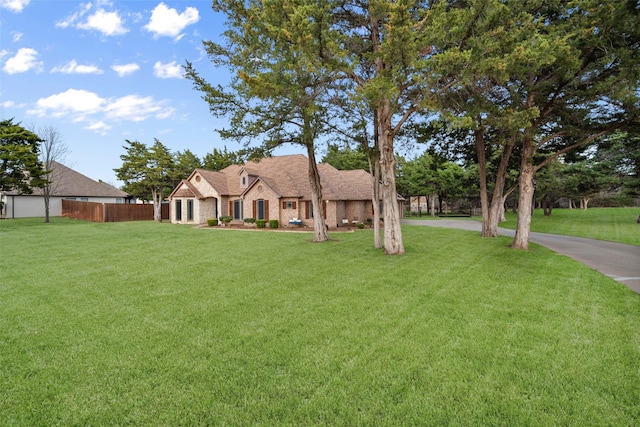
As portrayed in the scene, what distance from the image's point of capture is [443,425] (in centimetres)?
273

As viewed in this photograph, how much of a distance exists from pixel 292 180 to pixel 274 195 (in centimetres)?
221

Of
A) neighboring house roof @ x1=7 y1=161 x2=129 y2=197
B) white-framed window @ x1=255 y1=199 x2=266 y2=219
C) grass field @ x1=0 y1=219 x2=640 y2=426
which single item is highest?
neighboring house roof @ x1=7 y1=161 x2=129 y2=197

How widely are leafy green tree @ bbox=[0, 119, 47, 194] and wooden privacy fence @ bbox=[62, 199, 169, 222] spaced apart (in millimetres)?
6508

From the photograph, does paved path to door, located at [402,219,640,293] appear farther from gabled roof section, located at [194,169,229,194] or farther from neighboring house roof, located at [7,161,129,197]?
neighboring house roof, located at [7,161,129,197]

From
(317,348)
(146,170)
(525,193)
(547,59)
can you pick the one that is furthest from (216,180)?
(317,348)

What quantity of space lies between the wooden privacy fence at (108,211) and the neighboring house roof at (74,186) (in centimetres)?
209

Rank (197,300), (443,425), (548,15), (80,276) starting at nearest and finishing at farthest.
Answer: (443,425) < (197,300) < (80,276) < (548,15)

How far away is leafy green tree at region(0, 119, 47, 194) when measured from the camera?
72.0 feet

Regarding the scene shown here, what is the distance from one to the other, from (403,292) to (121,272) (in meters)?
7.35

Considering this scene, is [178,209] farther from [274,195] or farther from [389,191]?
[389,191]

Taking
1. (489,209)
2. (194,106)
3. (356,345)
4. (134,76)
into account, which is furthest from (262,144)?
(489,209)

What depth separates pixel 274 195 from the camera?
24.1 m

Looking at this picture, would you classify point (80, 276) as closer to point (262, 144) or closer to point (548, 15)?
point (262, 144)

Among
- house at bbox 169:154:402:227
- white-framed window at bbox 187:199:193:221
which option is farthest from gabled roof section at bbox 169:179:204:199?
white-framed window at bbox 187:199:193:221
